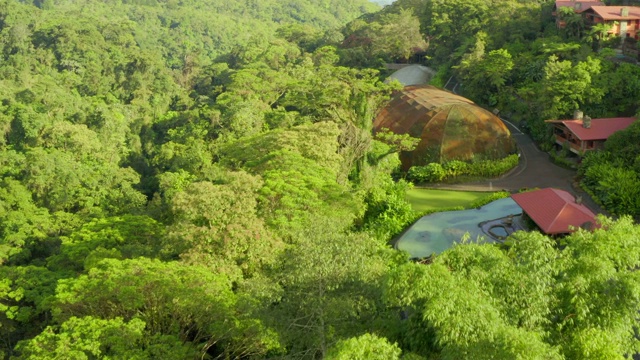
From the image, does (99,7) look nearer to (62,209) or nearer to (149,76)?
(149,76)

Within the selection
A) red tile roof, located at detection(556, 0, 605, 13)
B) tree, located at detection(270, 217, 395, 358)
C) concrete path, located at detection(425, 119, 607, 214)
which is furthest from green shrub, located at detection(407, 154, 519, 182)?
tree, located at detection(270, 217, 395, 358)

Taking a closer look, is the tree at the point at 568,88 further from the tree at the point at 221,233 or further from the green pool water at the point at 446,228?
the tree at the point at 221,233

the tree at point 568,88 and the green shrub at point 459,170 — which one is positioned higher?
the tree at point 568,88

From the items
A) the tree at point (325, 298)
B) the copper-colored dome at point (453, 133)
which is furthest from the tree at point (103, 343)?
the copper-colored dome at point (453, 133)

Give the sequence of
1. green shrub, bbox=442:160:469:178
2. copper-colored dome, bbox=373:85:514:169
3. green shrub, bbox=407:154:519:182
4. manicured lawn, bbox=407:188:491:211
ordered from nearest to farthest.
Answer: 1. manicured lawn, bbox=407:188:491:211
2. green shrub, bbox=407:154:519:182
3. green shrub, bbox=442:160:469:178
4. copper-colored dome, bbox=373:85:514:169

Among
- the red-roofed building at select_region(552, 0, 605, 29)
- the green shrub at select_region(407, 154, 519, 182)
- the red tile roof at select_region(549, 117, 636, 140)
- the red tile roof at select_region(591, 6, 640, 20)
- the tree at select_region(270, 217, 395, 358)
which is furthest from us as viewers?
the red-roofed building at select_region(552, 0, 605, 29)

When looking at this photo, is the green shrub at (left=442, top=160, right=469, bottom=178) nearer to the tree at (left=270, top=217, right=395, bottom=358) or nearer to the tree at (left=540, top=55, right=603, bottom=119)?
the tree at (left=540, top=55, right=603, bottom=119)

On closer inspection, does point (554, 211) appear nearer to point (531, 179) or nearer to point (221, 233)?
point (531, 179)
